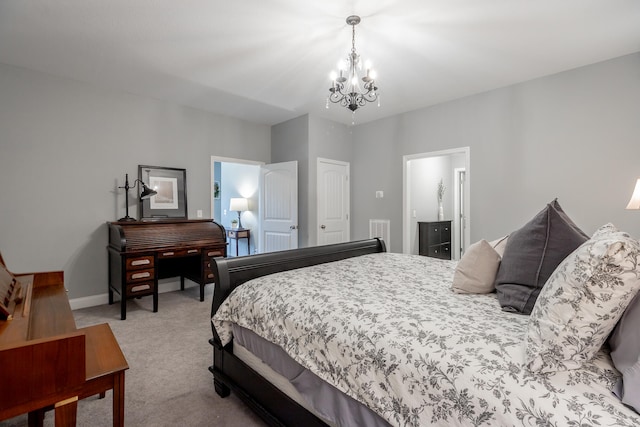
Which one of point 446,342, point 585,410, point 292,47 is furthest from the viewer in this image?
point 292,47

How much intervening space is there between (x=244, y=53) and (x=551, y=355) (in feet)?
10.2

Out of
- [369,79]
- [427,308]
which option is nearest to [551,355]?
[427,308]

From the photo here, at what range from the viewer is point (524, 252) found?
142 cm

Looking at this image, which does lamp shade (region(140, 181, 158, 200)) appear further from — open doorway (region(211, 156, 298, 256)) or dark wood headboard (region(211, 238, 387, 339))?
dark wood headboard (region(211, 238, 387, 339))

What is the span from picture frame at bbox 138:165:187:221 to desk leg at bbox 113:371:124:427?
10.2ft

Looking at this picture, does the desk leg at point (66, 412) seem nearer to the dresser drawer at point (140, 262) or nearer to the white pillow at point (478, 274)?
the white pillow at point (478, 274)

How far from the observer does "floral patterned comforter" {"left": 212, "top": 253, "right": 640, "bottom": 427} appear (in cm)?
81

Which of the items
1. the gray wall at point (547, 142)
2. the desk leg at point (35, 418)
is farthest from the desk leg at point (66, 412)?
the gray wall at point (547, 142)

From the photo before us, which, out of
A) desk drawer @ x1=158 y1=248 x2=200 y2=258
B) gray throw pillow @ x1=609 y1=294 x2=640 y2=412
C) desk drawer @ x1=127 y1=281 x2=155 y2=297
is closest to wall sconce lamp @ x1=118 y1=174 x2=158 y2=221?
desk drawer @ x1=158 y1=248 x2=200 y2=258

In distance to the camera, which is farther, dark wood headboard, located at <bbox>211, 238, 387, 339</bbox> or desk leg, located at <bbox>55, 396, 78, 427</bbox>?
dark wood headboard, located at <bbox>211, 238, 387, 339</bbox>

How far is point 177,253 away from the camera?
3.59m

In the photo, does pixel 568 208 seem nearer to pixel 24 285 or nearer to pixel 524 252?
pixel 524 252

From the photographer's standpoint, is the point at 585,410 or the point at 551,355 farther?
the point at 551,355

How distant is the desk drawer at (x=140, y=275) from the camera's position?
127 inches
